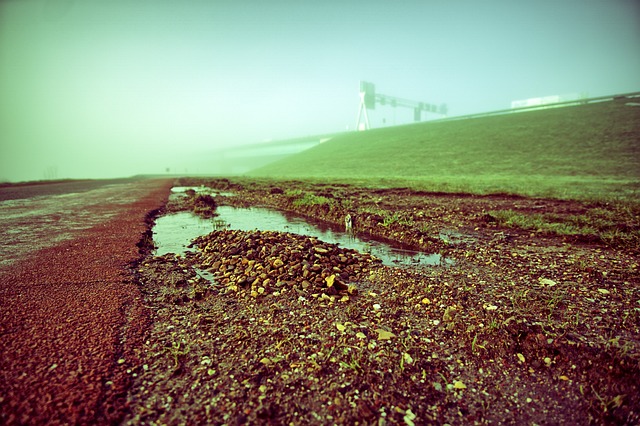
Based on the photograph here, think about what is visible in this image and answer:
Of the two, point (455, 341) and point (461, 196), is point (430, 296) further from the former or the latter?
point (461, 196)

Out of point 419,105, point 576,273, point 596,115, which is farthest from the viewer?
point 419,105

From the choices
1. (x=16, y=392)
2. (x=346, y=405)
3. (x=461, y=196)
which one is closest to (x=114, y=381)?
(x=16, y=392)

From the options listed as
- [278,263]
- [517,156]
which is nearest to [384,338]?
[278,263]

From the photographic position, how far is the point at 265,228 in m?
9.87

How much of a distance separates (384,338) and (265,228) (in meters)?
6.93

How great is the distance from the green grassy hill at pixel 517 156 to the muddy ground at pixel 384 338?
43.9 feet

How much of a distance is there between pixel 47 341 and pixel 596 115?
60.9 m

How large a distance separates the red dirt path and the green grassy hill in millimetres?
17325

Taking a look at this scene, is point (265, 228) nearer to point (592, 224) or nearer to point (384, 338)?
point (384, 338)

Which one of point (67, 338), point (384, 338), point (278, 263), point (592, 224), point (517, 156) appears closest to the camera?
point (67, 338)

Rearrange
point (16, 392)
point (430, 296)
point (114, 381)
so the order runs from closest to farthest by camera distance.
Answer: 1. point (16, 392)
2. point (114, 381)
3. point (430, 296)

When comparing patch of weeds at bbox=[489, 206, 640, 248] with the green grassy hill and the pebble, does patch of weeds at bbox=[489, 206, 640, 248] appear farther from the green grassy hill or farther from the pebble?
the pebble

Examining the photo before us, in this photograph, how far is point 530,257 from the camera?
6.37 metres

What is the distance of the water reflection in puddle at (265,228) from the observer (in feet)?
22.2
